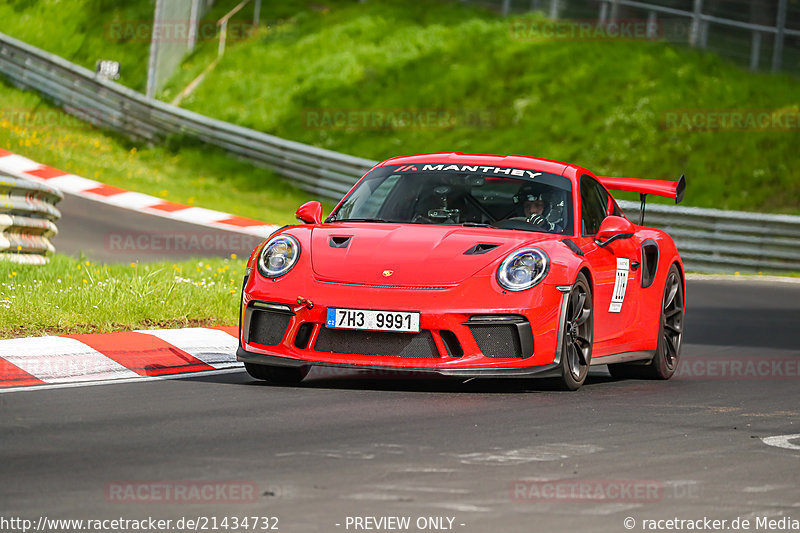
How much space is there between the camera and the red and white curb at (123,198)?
2216cm

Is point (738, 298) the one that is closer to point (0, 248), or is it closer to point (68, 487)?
point (0, 248)

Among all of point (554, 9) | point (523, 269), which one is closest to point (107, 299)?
point (523, 269)

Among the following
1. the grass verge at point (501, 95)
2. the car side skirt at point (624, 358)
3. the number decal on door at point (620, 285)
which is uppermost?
the grass verge at point (501, 95)

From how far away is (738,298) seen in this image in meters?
17.5

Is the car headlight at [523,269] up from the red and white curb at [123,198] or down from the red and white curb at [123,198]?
up

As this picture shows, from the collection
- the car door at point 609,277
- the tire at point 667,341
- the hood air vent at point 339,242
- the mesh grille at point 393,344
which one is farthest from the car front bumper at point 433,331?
the tire at point 667,341

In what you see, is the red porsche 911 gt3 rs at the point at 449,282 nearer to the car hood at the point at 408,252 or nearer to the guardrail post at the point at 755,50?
the car hood at the point at 408,252

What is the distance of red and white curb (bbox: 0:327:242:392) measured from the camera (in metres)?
8.18

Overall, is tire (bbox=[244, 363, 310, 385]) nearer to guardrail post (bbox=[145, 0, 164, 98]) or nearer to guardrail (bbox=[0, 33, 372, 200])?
guardrail (bbox=[0, 33, 372, 200])

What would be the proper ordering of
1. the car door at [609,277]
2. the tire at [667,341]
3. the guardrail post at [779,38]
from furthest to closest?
the guardrail post at [779,38], the tire at [667,341], the car door at [609,277]

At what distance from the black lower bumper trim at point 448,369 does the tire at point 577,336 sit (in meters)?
0.19


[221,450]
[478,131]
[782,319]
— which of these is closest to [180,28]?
[478,131]

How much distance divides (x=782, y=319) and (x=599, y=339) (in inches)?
270

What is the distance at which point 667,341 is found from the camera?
33.7 feet
